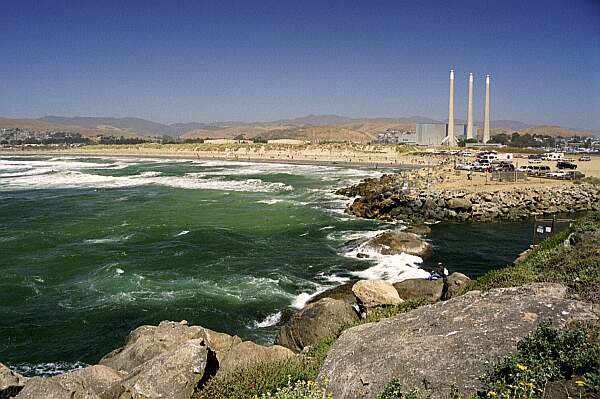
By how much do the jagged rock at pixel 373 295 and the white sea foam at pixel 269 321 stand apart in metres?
4.28

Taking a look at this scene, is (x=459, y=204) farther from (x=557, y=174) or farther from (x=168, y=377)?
(x=168, y=377)

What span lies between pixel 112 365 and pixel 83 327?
5.52 meters

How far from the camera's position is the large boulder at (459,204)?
1276 inches

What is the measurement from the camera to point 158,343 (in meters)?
10.6

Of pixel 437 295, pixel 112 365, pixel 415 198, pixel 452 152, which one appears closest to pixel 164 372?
pixel 112 365

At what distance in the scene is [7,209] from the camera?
38.8 m

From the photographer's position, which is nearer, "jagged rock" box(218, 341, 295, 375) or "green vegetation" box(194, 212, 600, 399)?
"green vegetation" box(194, 212, 600, 399)

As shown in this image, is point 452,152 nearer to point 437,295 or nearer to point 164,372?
point 437,295

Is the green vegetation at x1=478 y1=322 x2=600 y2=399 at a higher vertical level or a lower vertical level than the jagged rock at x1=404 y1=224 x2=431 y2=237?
higher

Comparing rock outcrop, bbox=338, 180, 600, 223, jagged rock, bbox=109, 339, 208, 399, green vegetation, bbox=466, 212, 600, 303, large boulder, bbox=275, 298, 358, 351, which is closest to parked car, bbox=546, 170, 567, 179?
rock outcrop, bbox=338, 180, 600, 223

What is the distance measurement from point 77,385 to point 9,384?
3.60ft

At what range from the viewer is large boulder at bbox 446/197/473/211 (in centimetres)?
3241

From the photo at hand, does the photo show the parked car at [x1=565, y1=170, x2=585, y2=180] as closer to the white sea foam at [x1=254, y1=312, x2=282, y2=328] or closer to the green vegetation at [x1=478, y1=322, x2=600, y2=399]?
the white sea foam at [x1=254, y1=312, x2=282, y2=328]

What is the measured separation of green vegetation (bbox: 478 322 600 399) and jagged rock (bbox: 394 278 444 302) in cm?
775
